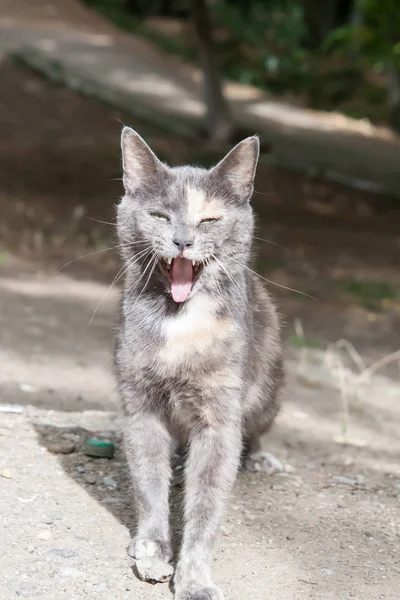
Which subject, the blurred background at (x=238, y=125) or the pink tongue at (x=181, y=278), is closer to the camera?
the pink tongue at (x=181, y=278)

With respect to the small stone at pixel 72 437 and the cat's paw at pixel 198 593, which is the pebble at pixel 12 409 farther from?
the cat's paw at pixel 198 593

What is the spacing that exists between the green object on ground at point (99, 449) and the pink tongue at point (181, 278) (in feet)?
4.00

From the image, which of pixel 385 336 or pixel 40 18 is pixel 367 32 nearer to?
pixel 385 336

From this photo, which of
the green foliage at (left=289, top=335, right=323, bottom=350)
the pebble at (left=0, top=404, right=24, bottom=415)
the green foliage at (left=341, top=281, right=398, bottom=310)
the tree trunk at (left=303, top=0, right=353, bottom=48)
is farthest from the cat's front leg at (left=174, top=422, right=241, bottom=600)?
the tree trunk at (left=303, top=0, right=353, bottom=48)

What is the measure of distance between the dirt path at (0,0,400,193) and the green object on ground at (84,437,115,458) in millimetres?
10653

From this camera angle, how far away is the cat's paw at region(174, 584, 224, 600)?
10.4 ft

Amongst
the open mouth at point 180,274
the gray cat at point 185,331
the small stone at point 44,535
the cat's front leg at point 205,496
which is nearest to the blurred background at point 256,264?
the small stone at point 44,535

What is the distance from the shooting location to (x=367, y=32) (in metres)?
11.2

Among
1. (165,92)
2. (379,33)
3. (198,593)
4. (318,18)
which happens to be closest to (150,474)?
(198,593)

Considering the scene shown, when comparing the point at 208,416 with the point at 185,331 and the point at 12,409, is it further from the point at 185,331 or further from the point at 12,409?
the point at 12,409

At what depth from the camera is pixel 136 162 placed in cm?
364

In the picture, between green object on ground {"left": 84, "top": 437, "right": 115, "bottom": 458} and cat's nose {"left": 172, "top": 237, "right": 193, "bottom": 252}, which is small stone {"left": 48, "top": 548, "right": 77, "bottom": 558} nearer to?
green object on ground {"left": 84, "top": 437, "right": 115, "bottom": 458}

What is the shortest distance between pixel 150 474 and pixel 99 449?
0.85 meters

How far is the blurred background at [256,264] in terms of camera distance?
3.65 meters
